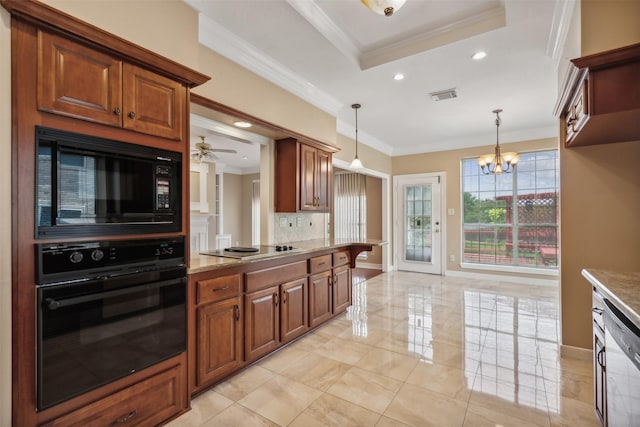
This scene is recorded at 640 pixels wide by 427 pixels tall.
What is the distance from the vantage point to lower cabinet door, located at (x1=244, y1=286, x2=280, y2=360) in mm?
2492

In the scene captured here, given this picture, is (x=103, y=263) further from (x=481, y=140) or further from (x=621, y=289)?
(x=481, y=140)

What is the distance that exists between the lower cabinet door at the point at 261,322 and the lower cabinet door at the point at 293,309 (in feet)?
0.27

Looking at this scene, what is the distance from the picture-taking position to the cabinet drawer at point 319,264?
3248 millimetres

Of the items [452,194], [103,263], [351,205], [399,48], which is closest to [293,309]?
[103,263]

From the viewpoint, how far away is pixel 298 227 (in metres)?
4.05

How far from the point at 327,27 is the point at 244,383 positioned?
117 inches

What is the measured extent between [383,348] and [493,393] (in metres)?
0.97

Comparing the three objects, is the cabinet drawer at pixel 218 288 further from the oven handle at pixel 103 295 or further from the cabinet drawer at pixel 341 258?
the cabinet drawer at pixel 341 258

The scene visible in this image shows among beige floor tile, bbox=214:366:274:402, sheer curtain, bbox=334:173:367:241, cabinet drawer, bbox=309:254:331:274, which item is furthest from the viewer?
sheer curtain, bbox=334:173:367:241

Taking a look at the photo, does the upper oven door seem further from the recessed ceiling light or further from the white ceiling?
the recessed ceiling light

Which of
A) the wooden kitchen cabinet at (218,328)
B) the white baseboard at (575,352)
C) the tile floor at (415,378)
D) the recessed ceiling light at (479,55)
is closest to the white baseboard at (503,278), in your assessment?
the tile floor at (415,378)

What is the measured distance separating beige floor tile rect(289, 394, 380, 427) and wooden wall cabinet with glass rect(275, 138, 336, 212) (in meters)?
1.97

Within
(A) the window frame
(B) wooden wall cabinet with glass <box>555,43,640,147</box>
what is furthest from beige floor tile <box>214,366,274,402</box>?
(A) the window frame

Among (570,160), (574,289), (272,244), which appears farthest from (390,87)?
(574,289)
